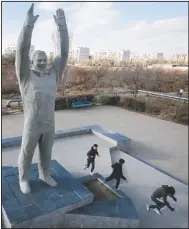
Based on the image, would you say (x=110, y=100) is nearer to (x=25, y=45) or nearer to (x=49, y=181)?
(x=49, y=181)

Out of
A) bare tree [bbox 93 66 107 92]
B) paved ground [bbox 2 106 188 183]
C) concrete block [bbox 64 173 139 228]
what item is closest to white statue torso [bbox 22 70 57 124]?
concrete block [bbox 64 173 139 228]

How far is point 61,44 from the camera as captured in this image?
2.95m

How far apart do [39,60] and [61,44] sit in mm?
354

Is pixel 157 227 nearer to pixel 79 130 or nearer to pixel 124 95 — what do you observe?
pixel 79 130

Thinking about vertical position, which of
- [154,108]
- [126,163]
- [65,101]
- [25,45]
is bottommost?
[126,163]

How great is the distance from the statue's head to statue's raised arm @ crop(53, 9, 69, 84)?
0.20m

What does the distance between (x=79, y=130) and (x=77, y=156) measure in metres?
1.39

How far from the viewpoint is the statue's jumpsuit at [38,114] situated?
276 cm

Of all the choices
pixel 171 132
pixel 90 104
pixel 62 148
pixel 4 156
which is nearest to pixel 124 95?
pixel 90 104

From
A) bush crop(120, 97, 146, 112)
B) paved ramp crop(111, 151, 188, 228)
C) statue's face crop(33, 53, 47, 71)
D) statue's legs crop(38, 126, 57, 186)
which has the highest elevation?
statue's face crop(33, 53, 47, 71)

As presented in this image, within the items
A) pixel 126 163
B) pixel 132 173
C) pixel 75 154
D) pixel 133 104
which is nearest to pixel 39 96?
pixel 132 173

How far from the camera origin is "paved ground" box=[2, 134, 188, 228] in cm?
320

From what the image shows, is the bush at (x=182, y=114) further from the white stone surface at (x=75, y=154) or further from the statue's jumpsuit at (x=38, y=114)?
the statue's jumpsuit at (x=38, y=114)

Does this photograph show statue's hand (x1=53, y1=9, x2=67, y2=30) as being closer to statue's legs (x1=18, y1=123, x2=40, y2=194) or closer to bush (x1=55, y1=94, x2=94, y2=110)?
statue's legs (x1=18, y1=123, x2=40, y2=194)
